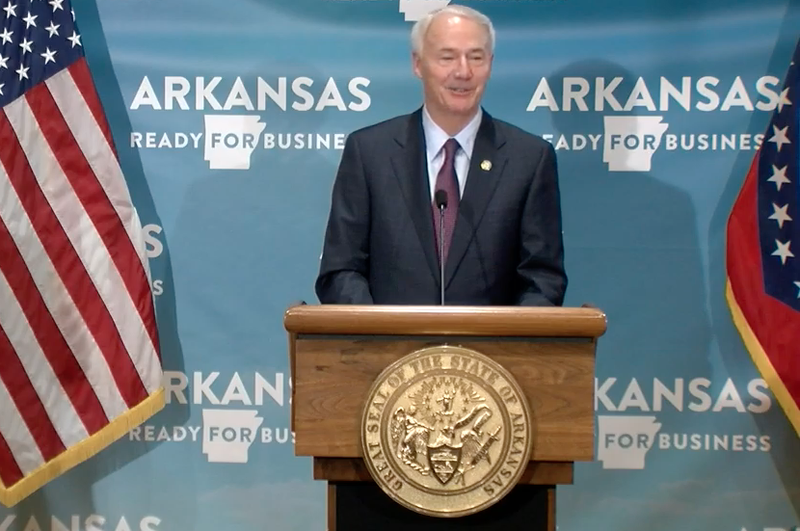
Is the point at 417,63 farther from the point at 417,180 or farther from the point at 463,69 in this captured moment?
the point at 417,180

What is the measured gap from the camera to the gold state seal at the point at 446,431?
1.38 metres

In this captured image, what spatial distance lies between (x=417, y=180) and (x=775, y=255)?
119cm

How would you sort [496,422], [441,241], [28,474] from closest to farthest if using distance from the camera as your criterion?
[496,422]
[441,241]
[28,474]

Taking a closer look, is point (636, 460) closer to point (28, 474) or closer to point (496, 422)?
point (496, 422)

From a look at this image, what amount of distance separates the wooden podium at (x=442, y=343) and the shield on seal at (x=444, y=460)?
0.13 m

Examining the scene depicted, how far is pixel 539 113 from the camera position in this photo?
2561mm

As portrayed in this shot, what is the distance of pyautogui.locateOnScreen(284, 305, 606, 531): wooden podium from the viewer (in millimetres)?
1377

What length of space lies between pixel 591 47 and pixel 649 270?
715mm

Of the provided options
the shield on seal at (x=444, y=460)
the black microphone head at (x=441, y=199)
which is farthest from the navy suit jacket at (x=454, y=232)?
the shield on seal at (x=444, y=460)

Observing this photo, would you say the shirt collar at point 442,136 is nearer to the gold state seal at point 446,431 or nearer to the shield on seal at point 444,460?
the gold state seal at point 446,431

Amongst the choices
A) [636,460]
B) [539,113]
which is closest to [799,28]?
Result: [539,113]

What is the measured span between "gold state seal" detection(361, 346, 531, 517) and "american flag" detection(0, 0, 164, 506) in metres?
1.38

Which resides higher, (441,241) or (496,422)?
(441,241)

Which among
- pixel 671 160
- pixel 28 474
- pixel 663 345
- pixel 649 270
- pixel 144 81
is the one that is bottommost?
pixel 28 474
